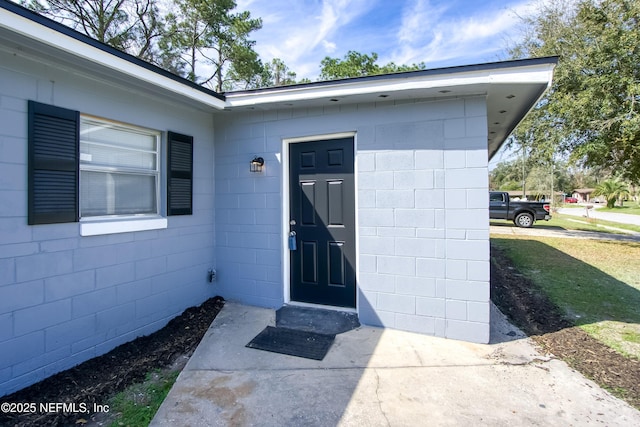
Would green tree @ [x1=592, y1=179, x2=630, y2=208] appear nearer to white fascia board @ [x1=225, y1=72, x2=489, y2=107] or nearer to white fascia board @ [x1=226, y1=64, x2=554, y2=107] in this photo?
white fascia board @ [x1=226, y1=64, x2=554, y2=107]

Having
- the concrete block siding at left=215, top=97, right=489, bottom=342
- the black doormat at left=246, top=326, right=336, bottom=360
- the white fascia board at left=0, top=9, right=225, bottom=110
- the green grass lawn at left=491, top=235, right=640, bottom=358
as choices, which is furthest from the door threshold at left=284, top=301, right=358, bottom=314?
the white fascia board at left=0, top=9, right=225, bottom=110

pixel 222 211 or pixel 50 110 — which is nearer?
pixel 50 110

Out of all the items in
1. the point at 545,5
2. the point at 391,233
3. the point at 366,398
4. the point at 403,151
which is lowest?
the point at 366,398

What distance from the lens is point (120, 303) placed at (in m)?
3.19

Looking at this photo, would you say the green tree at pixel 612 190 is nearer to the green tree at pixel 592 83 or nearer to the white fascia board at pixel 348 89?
the green tree at pixel 592 83

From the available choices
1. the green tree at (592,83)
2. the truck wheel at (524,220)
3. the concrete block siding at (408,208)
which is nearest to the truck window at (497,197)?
the truck wheel at (524,220)

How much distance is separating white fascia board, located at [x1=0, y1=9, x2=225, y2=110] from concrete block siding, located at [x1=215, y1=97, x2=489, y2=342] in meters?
1.05

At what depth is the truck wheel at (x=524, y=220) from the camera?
1430 cm

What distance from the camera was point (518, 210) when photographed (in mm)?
14453

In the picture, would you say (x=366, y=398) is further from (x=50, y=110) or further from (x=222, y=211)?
(x=50, y=110)

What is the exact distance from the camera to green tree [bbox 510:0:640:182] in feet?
24.4

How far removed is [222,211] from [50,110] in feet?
7.02

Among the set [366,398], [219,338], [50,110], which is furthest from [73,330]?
[366,398]

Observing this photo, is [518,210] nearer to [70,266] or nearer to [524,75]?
[524,75]
